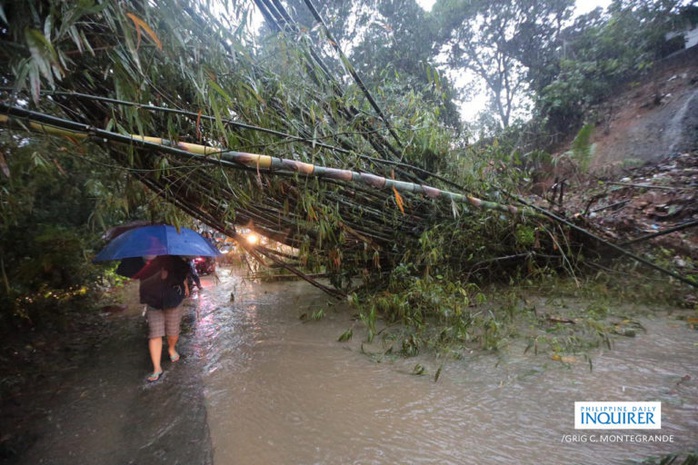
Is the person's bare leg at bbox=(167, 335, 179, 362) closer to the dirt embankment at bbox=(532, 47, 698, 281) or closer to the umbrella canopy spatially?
the umbrella canopy

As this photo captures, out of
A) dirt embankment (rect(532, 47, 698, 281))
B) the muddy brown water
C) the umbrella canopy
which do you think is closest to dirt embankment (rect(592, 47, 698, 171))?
dirt embankment (rect(532, 47, 698, 281))

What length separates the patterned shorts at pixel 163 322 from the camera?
118 inches

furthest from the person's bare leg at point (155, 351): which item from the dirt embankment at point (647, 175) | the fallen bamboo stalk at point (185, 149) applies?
the dirt embankment at point (647, 175)

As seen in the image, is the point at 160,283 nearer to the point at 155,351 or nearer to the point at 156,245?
the point at 156,245

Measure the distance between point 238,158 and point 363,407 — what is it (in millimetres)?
1911

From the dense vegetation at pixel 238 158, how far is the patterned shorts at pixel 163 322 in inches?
36.1

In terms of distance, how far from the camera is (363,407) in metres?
2.22

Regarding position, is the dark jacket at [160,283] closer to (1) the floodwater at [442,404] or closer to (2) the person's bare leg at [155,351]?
(2) the person's bare leg at [155,351]

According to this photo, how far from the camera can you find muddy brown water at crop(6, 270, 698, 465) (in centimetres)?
179

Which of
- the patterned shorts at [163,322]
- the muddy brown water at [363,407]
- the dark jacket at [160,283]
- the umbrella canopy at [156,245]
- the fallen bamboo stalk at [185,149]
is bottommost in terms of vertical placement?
the muddy brown water at [363,407]

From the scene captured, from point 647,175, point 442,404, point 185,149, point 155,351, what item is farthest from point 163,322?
point 647,175

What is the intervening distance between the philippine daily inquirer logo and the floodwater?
0.14ft

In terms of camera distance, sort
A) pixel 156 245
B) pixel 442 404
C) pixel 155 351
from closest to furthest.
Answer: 1. pixel 442 404
2. pixel 156 245
3. pixel 155 351

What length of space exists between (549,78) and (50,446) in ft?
45.5
